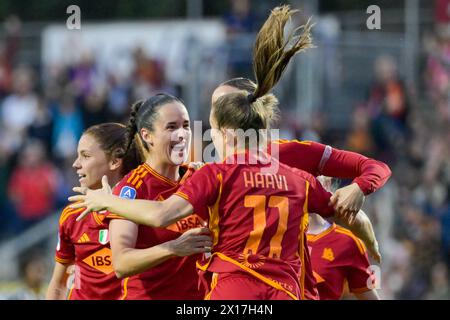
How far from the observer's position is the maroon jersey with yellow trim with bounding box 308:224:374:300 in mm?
6266

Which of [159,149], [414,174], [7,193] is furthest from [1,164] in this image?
[159,149]

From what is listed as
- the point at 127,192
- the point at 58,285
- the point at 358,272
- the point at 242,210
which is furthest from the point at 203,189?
the point at 358,272

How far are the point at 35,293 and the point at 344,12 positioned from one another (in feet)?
23.9

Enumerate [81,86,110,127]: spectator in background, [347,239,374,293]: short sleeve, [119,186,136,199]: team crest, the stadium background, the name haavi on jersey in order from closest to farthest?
the name haavi on jersey → [119,186,136,199]: team crest → [347,239,374,293]: short sleeve → the stadium background → [81,86,110,127]: spectator in background

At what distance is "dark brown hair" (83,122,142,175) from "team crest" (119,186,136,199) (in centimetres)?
70

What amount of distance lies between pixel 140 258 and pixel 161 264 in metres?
0.43

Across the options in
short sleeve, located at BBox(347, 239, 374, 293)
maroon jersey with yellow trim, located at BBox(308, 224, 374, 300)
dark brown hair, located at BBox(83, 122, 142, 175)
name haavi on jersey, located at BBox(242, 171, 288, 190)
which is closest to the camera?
name haavi on jersey, located at BBox(242, 171, 288, 190)

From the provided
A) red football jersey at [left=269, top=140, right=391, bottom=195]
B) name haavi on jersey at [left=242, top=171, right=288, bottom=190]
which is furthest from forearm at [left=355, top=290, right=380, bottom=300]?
name haavi on jersey at [left=242, top=171, right=288, bottom=190]

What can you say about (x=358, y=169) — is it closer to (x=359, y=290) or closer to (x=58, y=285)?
(x=359, y=290)

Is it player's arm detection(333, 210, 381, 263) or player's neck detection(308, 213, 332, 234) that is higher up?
player's arm detection(333, 210, 381, 263)

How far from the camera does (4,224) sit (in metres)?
13.8

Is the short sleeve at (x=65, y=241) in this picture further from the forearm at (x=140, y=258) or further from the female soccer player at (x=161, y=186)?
the forearm at (x=140, y=258)

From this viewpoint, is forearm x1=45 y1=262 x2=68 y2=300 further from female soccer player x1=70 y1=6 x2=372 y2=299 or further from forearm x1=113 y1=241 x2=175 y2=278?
female soccer player x1=70 y1=6 x2=372 y2=299
